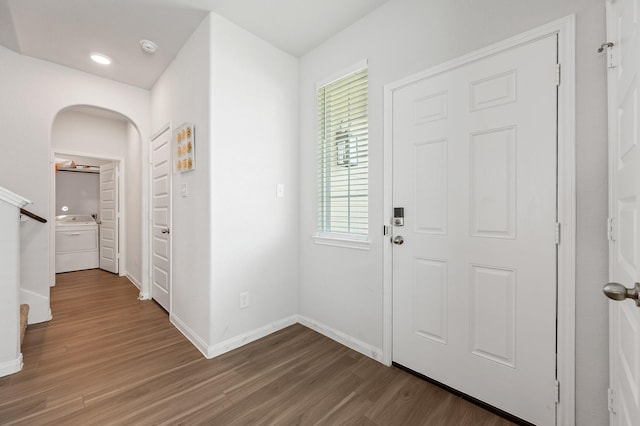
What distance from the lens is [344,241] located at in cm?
236

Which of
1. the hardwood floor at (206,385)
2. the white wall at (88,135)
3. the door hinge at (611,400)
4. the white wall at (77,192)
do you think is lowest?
the hardwood floor at (206,385)

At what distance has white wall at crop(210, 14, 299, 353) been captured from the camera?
223 cm

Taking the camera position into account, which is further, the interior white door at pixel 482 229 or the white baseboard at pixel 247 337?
the white baseboard at pixel 247 337

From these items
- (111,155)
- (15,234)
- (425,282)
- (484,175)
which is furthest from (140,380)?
(111,155)

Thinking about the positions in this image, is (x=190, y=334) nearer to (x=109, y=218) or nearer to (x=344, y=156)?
(x=344, y=156)

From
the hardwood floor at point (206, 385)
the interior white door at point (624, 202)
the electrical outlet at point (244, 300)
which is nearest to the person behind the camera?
the interior white door at point (624, 202)

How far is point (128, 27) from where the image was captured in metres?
2.36

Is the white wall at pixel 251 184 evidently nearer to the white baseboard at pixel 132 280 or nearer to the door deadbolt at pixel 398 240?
the door deadbolt at pixel 398 240

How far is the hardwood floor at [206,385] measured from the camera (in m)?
1.54

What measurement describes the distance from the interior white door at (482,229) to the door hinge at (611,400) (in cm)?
19

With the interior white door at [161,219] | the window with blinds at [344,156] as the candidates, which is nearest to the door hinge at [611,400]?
the window with blinds at [344,156]

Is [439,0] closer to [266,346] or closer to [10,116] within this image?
[266,346]

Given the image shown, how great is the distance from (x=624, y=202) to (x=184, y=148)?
2.84m

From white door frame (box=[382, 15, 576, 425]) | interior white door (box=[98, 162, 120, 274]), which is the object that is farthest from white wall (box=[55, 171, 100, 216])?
white door frame (box=[382, 15, 576, 425])
